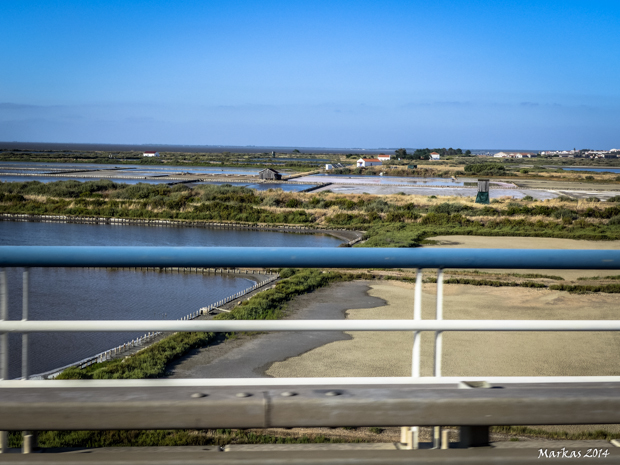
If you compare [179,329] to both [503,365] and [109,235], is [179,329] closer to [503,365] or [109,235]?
[503,365]

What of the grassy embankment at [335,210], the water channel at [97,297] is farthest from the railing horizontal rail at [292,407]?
the grassy embankment at [335,210]

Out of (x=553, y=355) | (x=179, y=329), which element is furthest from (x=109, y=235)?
(x=179, y=329)

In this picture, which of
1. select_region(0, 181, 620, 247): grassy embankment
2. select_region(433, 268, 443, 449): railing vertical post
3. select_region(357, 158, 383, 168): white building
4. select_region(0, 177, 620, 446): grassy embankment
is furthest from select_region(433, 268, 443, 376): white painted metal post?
select_region(357, 158, 383, 168): white building

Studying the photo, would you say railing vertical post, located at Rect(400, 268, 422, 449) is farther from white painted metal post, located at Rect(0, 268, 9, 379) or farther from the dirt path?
the dirt path

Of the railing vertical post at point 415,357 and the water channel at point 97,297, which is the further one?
the water channel at point 97,297

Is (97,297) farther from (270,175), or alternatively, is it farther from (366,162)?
(366,162)

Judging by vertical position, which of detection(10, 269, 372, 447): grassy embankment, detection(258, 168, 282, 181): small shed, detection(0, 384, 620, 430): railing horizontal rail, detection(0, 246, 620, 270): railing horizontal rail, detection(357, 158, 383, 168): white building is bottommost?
detection(10, 269, 372, 447): grassy embankment

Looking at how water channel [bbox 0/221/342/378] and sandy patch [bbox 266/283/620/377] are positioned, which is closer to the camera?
sandy patch [bbox 266/283/620/377]

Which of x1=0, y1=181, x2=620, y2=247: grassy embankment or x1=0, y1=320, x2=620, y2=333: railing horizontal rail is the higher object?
x1=0, y1=320, x2=620, y2=333: railing horizontal rail

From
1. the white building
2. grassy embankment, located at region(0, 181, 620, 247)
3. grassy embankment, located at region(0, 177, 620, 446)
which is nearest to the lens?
grassy embankment, located at region(0, 177, 620, 446)

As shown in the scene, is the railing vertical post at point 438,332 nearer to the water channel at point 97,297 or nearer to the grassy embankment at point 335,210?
the water channel at point 97,297
